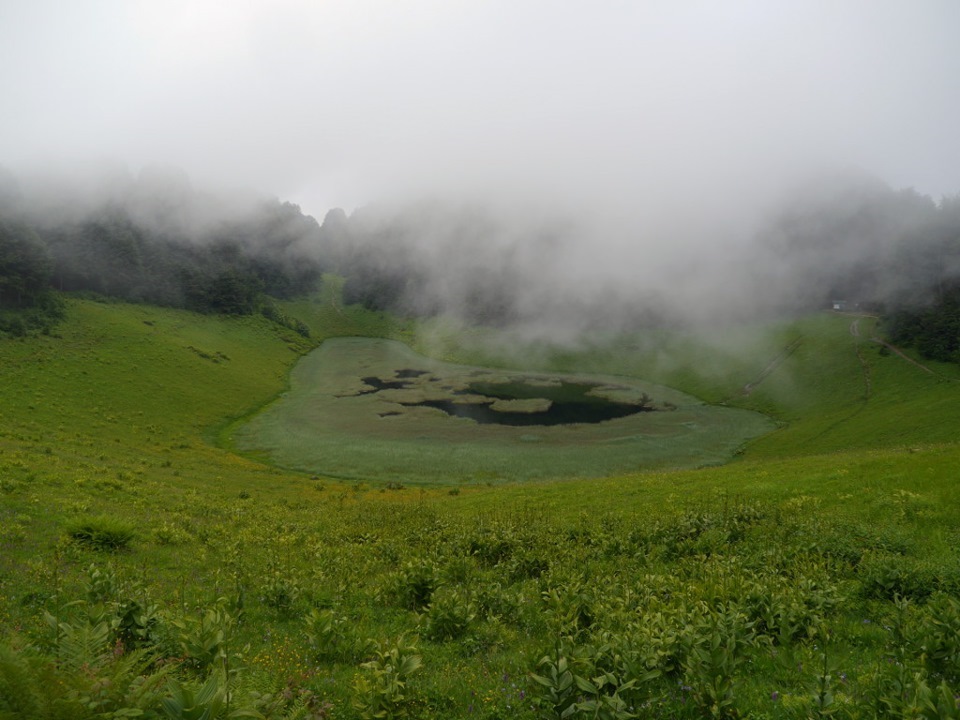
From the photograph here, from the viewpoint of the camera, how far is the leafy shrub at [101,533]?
17250mm

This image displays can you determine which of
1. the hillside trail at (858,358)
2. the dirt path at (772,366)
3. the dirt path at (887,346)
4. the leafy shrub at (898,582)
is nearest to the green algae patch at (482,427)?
the dirt path at (772,366)

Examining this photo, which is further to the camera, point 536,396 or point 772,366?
point 772,366

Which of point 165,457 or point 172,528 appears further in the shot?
point 165,457

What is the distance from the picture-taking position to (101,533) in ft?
57.4

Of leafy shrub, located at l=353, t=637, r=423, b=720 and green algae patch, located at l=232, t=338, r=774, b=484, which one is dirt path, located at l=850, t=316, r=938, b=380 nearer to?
green algae patch, located at l=232, t=338, r=774, b=484

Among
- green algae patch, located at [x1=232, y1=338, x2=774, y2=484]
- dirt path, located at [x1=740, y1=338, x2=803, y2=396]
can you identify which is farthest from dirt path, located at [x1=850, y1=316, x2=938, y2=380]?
green algae patch, located at [x1=232, y1=338, x2=774, y2=484]

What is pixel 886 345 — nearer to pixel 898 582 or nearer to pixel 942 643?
pixel 898 582

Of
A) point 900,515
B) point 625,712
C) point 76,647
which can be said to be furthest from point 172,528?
point 900,515

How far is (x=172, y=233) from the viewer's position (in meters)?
178

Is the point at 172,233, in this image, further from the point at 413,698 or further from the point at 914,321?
the point at 914,321

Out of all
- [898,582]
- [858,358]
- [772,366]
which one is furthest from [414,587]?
[772,366]

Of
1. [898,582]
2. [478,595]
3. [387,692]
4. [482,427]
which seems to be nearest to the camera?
[387,692]

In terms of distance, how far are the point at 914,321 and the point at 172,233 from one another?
730 ft

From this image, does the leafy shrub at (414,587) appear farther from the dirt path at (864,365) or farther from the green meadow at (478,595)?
the dirt path at (864,365)
